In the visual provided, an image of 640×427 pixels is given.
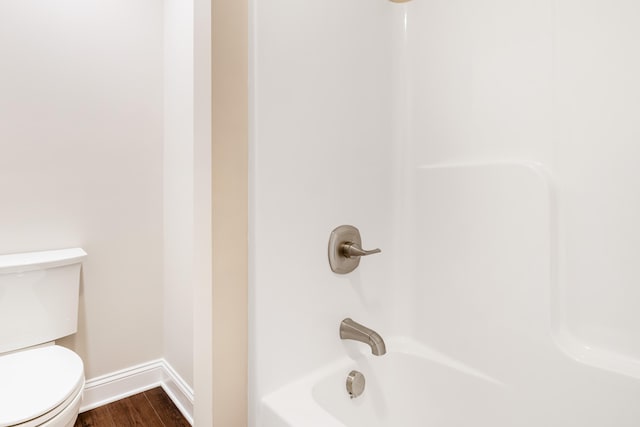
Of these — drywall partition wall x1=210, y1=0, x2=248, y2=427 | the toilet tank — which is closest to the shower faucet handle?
drywall partition wall x1=210, y1=0, x2=248, y2=427

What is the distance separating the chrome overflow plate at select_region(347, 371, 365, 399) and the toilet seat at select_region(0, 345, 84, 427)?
36.5 inches

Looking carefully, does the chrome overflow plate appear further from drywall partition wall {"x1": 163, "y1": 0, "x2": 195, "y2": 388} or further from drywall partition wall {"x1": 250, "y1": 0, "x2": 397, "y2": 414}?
drywall partition wall {"x1": 163, "y1": 0, "x2": 195, "y2": 388}

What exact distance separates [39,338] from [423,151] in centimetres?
182

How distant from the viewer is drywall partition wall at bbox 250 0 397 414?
817mm

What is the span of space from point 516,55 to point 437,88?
0.24 meters

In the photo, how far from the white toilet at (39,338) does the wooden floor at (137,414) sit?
443 mm

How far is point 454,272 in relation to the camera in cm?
106

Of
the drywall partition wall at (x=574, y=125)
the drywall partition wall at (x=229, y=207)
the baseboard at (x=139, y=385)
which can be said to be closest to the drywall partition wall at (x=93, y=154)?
the baseboard at (x=139, y=385)

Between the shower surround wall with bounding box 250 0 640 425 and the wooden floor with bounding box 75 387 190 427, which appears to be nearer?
the shower surround wall with bounding box 250 0 640 425

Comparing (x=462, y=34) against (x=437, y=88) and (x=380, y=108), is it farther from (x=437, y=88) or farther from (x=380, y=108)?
(x=380, y=108)

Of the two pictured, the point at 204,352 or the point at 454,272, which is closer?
the point at 204,352

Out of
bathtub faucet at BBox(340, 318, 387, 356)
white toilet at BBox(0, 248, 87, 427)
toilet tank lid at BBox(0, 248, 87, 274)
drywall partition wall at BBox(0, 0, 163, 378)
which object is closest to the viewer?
bathtub faucet at BBox(340, 318, 387, 356)

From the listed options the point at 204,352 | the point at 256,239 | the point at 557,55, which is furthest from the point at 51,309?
the point at 557,55

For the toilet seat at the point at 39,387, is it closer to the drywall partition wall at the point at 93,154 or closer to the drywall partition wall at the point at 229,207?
the drywall partition wall at the point at 93,154
